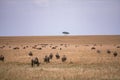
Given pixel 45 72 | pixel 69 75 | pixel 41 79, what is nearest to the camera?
pixel 41 79

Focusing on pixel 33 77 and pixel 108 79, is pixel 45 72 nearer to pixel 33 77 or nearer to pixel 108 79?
pixel 33 77

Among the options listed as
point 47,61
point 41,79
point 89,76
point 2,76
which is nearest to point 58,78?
point 41,79

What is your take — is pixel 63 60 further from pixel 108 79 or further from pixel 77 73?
pixel 108 79

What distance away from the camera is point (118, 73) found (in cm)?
1806

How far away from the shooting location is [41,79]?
52.5 ft

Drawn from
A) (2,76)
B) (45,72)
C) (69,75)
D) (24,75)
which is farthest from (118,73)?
(2,76)

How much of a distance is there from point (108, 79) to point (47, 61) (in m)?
9.65

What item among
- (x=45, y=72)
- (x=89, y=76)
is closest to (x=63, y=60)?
(x=45, y=72)

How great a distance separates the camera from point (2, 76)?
17016 mm

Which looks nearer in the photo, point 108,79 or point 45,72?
point 108,79

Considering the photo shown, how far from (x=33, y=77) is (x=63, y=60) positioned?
356 inches

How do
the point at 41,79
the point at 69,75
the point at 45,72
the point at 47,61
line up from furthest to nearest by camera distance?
the point at 47,61 < the point at 45,72 < the point at 69,75 < the point at 41,79

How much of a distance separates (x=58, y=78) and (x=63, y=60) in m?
9.25

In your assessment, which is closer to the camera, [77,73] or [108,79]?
[108,79]
